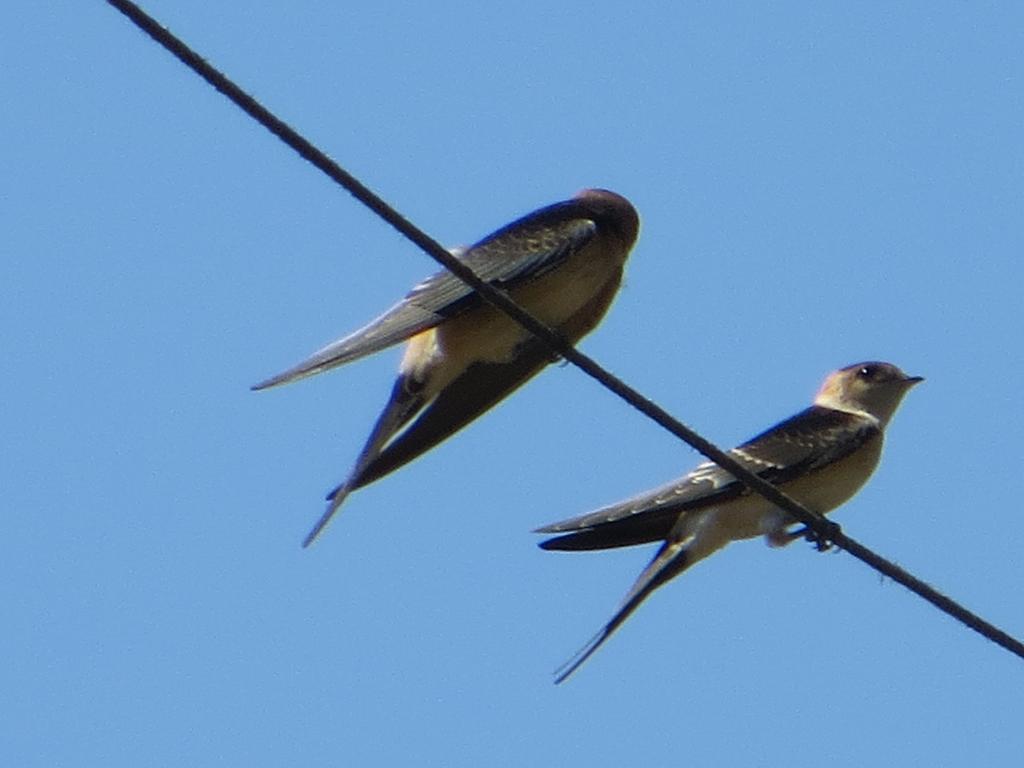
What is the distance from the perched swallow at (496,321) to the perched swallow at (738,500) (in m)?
0.51

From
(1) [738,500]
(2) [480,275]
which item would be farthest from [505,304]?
(1) [738,500]

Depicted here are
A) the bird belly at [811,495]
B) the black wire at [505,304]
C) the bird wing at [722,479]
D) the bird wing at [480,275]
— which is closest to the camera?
the black wire at [505,304]

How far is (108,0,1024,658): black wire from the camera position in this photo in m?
3.36

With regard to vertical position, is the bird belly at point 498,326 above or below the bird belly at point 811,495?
above

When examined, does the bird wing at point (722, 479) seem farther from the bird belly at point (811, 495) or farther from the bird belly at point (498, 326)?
the bird belly at point (498, 326)

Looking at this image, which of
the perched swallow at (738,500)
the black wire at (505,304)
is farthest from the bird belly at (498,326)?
the black wire at (505,304)

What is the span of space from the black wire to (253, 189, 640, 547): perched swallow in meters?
1.29

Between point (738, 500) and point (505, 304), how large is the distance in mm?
2414

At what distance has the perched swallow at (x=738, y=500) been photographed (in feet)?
20.1

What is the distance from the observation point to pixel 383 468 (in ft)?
20.2

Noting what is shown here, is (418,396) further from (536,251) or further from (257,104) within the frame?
(257,104)

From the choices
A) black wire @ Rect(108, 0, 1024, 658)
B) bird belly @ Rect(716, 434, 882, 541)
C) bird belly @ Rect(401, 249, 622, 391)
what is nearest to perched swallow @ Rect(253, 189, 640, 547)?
bird belly @ Rect(401, 249, 622, 391)

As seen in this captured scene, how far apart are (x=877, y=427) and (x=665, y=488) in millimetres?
999

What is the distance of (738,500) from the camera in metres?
6.46
